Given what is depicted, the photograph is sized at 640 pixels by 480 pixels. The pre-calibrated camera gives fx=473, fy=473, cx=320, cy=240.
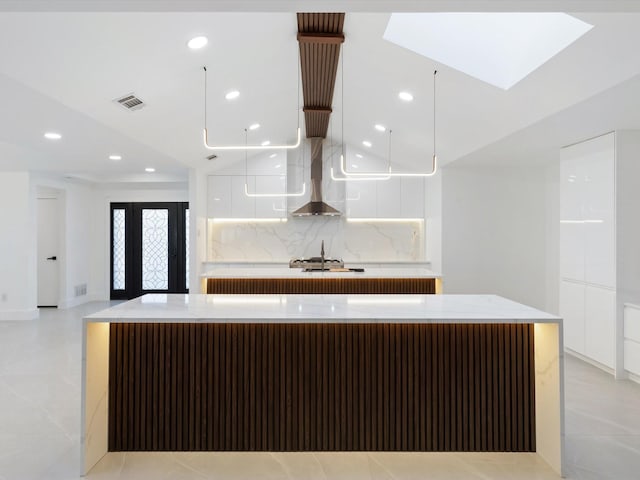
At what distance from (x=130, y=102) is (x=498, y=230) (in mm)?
5278

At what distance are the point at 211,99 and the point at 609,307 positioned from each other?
4.58 m

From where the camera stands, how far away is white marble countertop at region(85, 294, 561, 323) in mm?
Result: 2576

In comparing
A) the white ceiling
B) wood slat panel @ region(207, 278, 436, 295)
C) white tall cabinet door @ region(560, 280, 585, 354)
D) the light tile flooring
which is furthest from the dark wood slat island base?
the light tile flooring

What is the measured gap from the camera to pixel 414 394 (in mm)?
2852

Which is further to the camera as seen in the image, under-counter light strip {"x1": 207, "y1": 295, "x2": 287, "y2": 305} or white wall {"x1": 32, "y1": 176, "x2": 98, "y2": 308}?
white wall {"x1": 32, "y1": 176, "x2": 98, "y2": 308}

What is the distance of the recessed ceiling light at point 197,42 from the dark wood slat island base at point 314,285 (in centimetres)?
264

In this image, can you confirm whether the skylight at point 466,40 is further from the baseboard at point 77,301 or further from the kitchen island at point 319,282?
the baseboard at point 77,301

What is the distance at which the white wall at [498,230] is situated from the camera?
7012 millimetres

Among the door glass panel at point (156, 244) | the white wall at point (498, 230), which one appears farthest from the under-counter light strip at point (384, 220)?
the door glass panel at point (156, 244)

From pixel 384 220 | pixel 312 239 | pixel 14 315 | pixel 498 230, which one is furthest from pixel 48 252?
pixel 498 230

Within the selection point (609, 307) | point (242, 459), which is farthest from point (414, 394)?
point (609, 307)

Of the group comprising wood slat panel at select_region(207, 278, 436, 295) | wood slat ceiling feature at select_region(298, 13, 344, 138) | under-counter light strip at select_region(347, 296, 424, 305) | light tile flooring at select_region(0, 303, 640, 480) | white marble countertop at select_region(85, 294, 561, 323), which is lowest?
light tile flooring at select_region(0, 303, 640, 480)

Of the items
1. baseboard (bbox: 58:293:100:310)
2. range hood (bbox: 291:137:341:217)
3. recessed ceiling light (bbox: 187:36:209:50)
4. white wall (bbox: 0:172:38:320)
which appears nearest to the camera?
recessed ceiling light (bbox: 187:36:209:50)

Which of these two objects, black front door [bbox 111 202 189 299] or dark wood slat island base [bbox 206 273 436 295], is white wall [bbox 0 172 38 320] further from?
dark wood slat island base [bbox 206 273 436 295]
